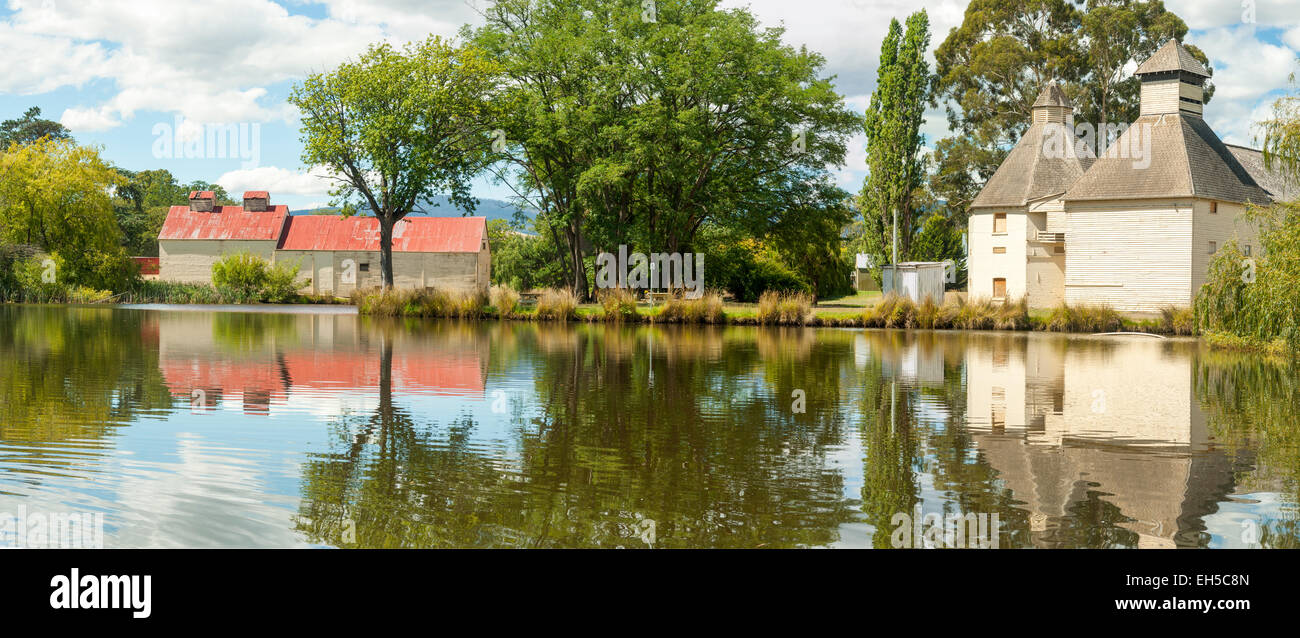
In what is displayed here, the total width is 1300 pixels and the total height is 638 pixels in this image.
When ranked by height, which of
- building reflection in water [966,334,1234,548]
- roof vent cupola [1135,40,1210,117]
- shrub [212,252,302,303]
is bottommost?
building reflection in water [966,334,1234,548]

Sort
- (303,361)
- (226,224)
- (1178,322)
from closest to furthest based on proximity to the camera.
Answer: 1. (303,361)
2. (1178,322)
3. (226,224)

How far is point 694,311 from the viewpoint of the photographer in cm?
3650

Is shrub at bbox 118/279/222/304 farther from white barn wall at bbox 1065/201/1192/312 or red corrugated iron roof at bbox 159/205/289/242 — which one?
white barn wall at bbox 1065/201/1192/312

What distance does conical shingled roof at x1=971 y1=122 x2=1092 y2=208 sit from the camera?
47.2m

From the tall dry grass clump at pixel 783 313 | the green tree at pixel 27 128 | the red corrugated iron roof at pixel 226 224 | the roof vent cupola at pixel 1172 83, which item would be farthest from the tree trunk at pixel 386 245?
the green tree at pixel 27 128

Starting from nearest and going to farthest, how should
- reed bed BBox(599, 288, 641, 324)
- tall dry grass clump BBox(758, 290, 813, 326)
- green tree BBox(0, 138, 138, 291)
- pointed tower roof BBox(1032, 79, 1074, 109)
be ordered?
tall dry grass clump BBox(758, 290, 813, 326) → reed bed BBox(599, 288, 641, 324) → pointed tower roof BBox(1032, 79, 1074, 109) → green tree BBox(0, 138, 138, 291)

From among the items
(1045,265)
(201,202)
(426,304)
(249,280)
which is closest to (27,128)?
(201,202)

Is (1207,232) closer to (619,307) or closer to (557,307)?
(619,307)

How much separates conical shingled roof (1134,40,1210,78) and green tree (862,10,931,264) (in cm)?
1206

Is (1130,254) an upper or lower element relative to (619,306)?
upper

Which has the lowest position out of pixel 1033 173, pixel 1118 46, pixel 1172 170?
pixel 1172 170

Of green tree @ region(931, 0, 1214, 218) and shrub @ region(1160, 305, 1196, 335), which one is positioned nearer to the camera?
shrub @ region(1160, 305, 1196, 335)

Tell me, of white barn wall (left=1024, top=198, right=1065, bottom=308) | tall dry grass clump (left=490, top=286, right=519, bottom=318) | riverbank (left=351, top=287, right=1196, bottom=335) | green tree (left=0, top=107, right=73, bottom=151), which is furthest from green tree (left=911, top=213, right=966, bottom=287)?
green tree (left=0, top=107, right=73, bottom=151)

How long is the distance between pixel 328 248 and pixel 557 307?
124 feet
